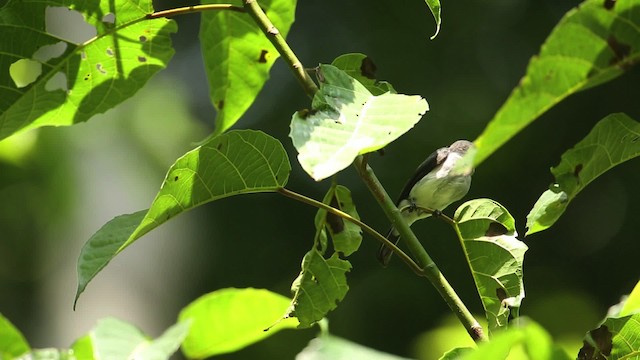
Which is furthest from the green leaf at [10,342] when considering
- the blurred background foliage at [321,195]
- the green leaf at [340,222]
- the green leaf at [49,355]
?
the blurred background foliage at [321,195]

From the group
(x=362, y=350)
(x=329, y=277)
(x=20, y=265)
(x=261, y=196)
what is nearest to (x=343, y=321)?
(x=261, y=196)

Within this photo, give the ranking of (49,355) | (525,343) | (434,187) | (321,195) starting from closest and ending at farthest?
(525,343)
(49,355)
(434,187)
(321,195)

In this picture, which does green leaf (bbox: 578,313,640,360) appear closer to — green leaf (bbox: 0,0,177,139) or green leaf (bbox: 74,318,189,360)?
green leaf (bbox: 74,318,189,360)

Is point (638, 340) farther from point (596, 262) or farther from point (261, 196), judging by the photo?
point (261, 196)

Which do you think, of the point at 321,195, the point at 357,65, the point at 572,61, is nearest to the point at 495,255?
the point at 357,65

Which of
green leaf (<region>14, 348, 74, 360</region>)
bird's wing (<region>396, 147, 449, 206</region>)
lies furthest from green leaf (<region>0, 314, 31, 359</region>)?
bird's wing (<region>396, 147, 449, 206</region>)

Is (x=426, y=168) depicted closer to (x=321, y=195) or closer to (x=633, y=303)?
(x=633, y=303)
